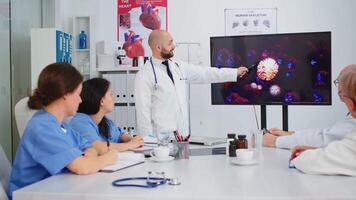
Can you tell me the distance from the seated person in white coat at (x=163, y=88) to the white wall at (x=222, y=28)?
1260 mm

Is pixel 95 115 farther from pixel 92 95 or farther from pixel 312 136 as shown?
pixel 312 136

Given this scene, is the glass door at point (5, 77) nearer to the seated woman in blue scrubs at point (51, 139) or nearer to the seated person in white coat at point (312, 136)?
the seated woman in blue scrubs at point (51, 139)

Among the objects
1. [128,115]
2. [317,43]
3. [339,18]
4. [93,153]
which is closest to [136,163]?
[93,153]

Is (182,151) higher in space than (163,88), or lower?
lower

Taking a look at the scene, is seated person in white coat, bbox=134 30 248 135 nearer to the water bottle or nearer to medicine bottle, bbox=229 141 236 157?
medicine bottle, bbox=229 141 236 157

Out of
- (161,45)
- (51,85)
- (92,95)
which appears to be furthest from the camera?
(161,45)

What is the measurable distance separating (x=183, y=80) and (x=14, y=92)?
5.82 feet

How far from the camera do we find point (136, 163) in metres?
1.66

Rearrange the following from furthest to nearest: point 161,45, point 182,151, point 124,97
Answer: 1. point 124,97
2. point 161,45
3. point 182,151

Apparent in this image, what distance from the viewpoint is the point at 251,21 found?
4.36 meters

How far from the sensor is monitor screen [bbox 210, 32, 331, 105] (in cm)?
280

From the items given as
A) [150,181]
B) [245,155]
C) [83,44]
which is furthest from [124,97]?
[150,181]

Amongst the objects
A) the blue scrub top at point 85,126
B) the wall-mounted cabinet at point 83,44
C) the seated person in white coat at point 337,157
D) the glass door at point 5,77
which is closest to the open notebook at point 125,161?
the blue scrub top at point 85,126

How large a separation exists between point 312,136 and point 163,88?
133 cm
